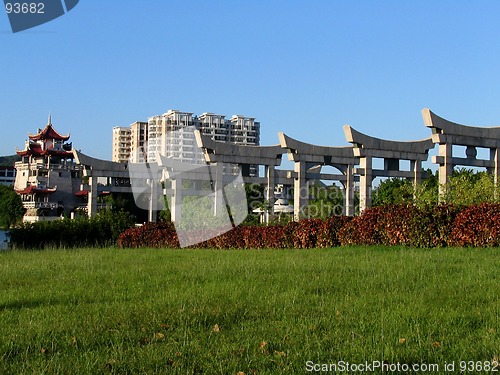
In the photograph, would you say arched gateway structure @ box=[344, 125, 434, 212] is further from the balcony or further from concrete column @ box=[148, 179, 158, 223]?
the balcony

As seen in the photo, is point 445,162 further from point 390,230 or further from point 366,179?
point 390,230

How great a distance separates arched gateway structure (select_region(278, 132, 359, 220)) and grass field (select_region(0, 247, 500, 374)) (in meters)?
16.8

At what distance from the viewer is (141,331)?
3.81 m

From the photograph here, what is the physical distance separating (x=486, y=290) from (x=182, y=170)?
2221cm

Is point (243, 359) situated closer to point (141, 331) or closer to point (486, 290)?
point (141, 331)

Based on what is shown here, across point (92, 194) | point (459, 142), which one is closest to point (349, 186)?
point (459, 142)

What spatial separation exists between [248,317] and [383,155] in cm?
1819

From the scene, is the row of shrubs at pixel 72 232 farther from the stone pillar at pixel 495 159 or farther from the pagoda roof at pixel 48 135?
the pagoda roof at pixel 48 135

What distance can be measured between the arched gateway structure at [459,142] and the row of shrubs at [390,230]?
22.1 ft

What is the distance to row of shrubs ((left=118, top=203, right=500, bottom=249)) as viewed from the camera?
880 centimetres

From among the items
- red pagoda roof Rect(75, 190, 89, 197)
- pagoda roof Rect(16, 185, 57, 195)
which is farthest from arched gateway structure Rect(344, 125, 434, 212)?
pagoda roof Rect(16, 185, 57, 195)

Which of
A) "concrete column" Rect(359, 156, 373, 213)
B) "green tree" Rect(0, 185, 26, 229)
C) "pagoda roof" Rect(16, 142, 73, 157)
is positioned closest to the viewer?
"concrete column" Rect(359, 156, 373, 213)

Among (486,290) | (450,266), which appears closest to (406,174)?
(450,266)

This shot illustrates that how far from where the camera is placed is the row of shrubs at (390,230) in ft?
28.9
